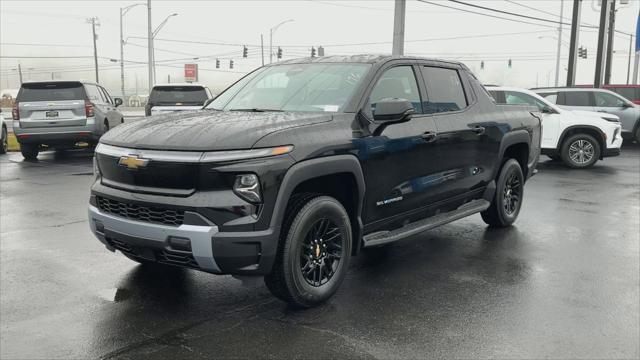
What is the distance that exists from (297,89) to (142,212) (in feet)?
5.84

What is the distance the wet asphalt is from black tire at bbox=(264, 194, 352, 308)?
181mm

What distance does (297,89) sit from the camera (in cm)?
492

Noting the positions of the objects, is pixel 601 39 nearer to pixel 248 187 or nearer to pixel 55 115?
pixel 55 115

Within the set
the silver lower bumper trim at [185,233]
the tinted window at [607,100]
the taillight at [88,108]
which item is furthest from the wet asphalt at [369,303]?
the tinted window at [607,100]

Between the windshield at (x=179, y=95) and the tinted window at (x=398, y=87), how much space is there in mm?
11163

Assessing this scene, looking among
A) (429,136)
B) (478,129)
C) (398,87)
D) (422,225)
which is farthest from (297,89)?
(478,129)

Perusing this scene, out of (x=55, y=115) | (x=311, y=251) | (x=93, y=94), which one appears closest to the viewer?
(x=311, y=251)

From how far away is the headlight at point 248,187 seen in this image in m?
3.64

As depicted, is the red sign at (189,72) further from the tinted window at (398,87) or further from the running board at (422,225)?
the tinted window at (398,87)

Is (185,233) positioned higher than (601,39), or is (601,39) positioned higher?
(601,39)

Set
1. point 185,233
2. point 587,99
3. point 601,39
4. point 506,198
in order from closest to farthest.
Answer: point 185,233 < point 506,198 < point 587,99 < point 601,39

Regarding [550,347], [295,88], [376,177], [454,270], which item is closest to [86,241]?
[295,88]

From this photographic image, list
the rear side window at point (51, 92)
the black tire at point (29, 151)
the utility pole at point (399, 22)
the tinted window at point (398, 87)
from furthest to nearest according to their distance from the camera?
the utility pole at point (399, 22) → the black tire at point (29, 151) → the rear side window at point (51, 92) → the tinted window at point (398, 87)

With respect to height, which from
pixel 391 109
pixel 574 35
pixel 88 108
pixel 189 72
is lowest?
pixel 88 108
